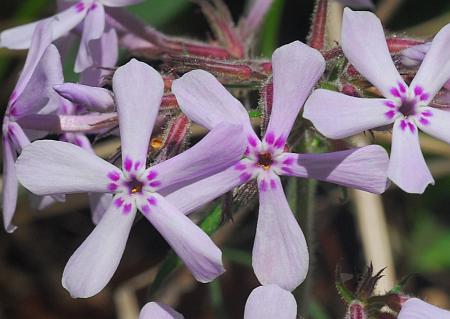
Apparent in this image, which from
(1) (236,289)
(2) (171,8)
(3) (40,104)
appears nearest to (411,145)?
(3) (40,104)

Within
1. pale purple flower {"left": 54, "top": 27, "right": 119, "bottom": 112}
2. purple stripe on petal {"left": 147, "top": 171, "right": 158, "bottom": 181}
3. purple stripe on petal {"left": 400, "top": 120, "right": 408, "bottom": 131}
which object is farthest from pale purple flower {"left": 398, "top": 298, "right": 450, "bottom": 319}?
pale purple flower {"left": 54, "top": 27, "right": 119, "bottom": 112}

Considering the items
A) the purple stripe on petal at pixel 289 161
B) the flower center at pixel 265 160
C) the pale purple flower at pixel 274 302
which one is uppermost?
the purple stripe on petal at pixel 289 161

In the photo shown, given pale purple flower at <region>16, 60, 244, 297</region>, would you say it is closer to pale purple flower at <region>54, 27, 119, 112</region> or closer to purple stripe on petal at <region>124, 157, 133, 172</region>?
purple stripe on petal at <region>124, 157, 133, 172</region>

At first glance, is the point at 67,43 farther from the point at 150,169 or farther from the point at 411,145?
the point at 411,145

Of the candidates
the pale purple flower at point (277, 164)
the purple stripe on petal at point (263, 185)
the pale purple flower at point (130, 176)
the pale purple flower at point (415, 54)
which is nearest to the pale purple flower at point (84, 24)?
the pale purple flower at point (130, 176)

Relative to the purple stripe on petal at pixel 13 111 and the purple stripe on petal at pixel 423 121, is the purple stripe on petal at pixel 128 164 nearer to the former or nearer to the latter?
the purple stripe on petal at pixel 13 111

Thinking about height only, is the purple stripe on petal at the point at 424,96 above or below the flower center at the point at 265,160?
above

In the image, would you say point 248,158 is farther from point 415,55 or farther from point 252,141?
point 415,55
